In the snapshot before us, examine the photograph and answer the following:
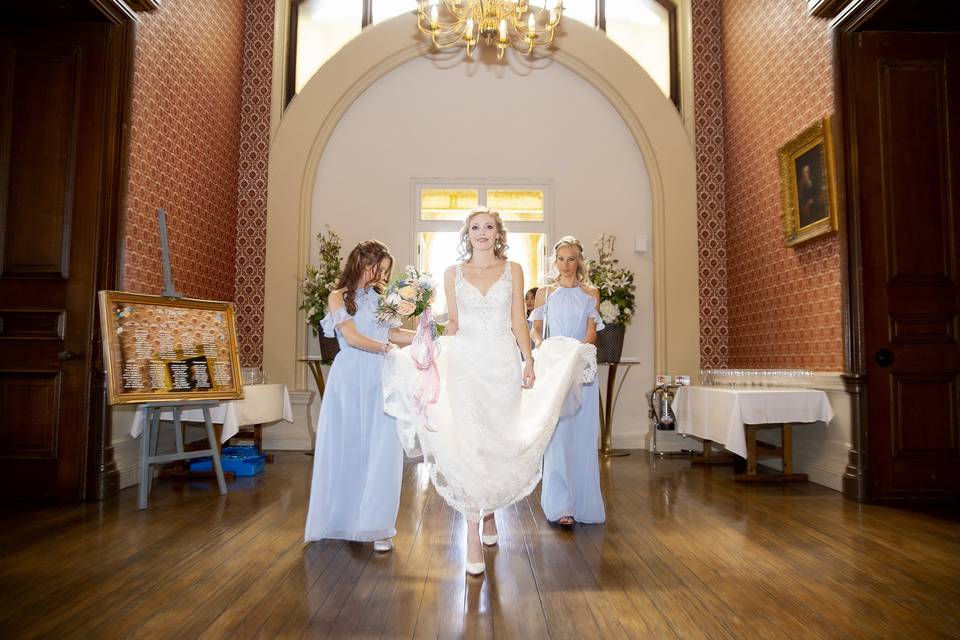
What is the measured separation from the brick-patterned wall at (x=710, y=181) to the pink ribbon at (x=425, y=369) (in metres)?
4.90

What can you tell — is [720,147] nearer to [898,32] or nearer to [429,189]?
[898,32]

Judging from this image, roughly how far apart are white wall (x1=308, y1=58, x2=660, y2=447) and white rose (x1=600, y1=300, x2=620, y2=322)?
0.86 meters

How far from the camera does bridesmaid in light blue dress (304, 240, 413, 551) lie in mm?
3447

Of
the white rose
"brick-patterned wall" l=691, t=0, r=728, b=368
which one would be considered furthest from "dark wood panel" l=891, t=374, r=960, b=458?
"brick-patterned wall" l=691, t=0, r=728, b=368

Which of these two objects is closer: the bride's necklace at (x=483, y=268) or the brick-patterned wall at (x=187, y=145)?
the bride's necklace at (x=483, y=268)

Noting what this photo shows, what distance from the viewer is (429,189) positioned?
7730 mm

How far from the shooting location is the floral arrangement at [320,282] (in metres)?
7.04

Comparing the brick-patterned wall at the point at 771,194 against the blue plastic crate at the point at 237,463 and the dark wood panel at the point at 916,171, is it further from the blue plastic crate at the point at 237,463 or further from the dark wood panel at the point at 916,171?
the blue plastic crate at the point at 237,463

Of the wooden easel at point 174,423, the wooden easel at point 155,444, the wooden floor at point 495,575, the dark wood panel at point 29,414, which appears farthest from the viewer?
the dark wood panel at point 29,414

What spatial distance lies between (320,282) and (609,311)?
9.59ft

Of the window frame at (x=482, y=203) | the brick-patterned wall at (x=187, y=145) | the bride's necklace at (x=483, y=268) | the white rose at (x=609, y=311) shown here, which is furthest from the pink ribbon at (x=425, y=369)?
the window frame at (x=482, y=203)

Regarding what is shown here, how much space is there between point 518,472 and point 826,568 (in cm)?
143

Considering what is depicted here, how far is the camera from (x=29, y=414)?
15.0ft

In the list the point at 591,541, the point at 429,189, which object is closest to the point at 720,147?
the point at 429,189
